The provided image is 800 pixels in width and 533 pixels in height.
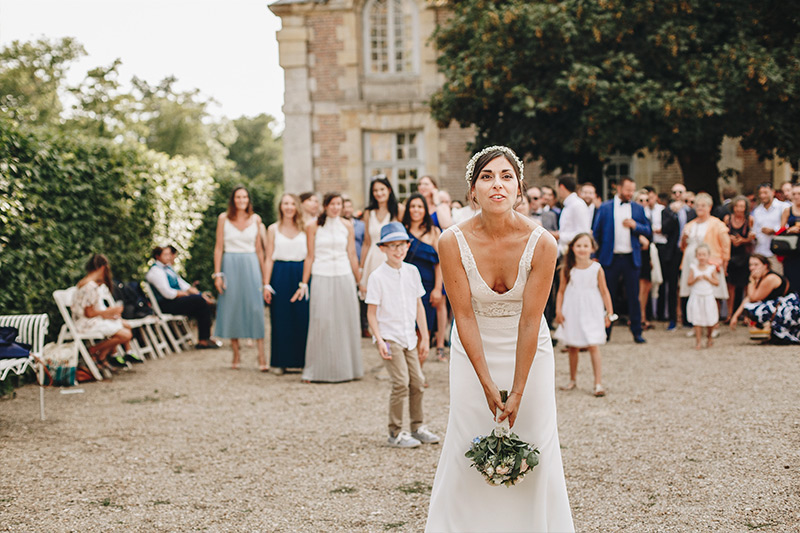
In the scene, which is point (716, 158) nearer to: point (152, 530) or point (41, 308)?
point (41, 308)

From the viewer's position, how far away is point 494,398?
11.0ft

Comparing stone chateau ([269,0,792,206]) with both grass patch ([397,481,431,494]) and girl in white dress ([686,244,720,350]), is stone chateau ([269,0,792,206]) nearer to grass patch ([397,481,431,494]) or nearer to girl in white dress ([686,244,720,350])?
girl in white dress ([686,244,720,350])

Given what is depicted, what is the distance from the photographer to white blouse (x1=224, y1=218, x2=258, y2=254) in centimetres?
1015

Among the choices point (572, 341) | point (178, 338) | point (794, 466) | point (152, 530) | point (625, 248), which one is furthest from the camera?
point (178, 338)

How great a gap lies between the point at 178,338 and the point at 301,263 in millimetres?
3718

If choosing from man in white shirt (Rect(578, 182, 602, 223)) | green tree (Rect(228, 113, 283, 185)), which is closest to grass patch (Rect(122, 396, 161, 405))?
man in white shirt (Rect(578, 182, 602, 223))

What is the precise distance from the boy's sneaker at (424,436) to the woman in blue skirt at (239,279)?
4.12 metres

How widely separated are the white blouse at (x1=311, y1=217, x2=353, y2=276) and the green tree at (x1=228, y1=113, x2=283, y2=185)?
211ft

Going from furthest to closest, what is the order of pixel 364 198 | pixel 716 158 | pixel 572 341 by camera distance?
pixel 364 198 < pixel 716 158 < pixel 572 341

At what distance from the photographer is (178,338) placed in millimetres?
12391

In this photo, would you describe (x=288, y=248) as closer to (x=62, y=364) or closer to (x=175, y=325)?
(x=62, y=364)

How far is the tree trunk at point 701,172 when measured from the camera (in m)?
16.8

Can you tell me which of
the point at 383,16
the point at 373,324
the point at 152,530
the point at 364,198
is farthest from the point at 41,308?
the point at 383,16

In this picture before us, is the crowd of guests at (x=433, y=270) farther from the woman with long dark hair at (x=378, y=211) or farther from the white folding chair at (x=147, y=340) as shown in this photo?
the white folding chair at (x=147, y=340)
